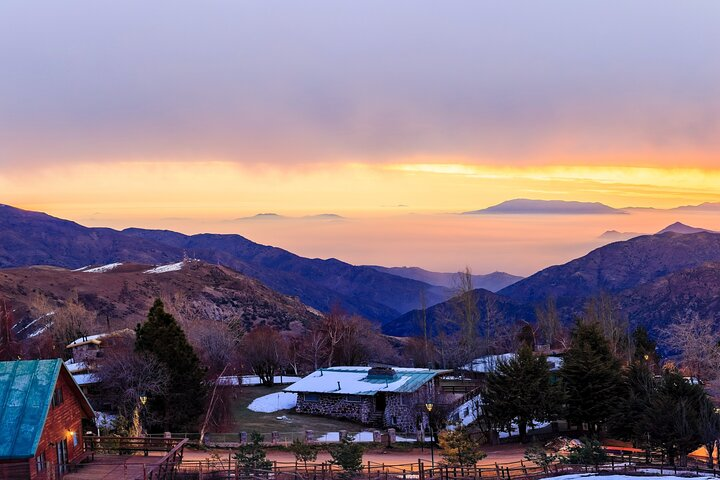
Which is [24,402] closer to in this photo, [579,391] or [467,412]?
[579,391]

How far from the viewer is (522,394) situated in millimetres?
42906

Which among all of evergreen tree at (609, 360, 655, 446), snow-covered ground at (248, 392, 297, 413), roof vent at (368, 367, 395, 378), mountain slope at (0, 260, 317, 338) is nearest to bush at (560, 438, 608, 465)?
evergreen tree at (609, 360, 655, 446)

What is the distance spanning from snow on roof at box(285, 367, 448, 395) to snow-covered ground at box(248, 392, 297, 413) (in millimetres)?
1840

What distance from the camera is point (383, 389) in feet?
166

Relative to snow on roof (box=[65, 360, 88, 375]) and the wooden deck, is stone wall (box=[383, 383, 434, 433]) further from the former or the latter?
snow on roof (box=[65, 360, 88, 375])

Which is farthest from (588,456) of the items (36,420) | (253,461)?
(36,420)

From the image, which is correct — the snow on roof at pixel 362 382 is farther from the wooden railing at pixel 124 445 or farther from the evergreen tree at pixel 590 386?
the wooden railing at pixel 124 445

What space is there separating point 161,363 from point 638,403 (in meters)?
26.2

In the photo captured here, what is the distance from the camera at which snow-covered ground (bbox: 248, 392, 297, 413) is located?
55062 mm

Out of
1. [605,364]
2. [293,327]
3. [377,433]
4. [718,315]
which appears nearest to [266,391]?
[377,433]

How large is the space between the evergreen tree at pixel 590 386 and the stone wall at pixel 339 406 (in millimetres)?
13950

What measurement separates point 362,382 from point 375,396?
2450 millimetres

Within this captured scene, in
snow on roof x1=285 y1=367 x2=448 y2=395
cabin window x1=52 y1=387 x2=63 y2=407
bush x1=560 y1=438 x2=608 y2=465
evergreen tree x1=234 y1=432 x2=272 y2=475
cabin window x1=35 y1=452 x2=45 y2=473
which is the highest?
cabin window x1=52 y1=387 x2=63 y2=407

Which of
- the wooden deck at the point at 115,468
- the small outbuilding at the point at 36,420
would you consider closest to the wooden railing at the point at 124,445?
the wooden deck at the point at 115,468
